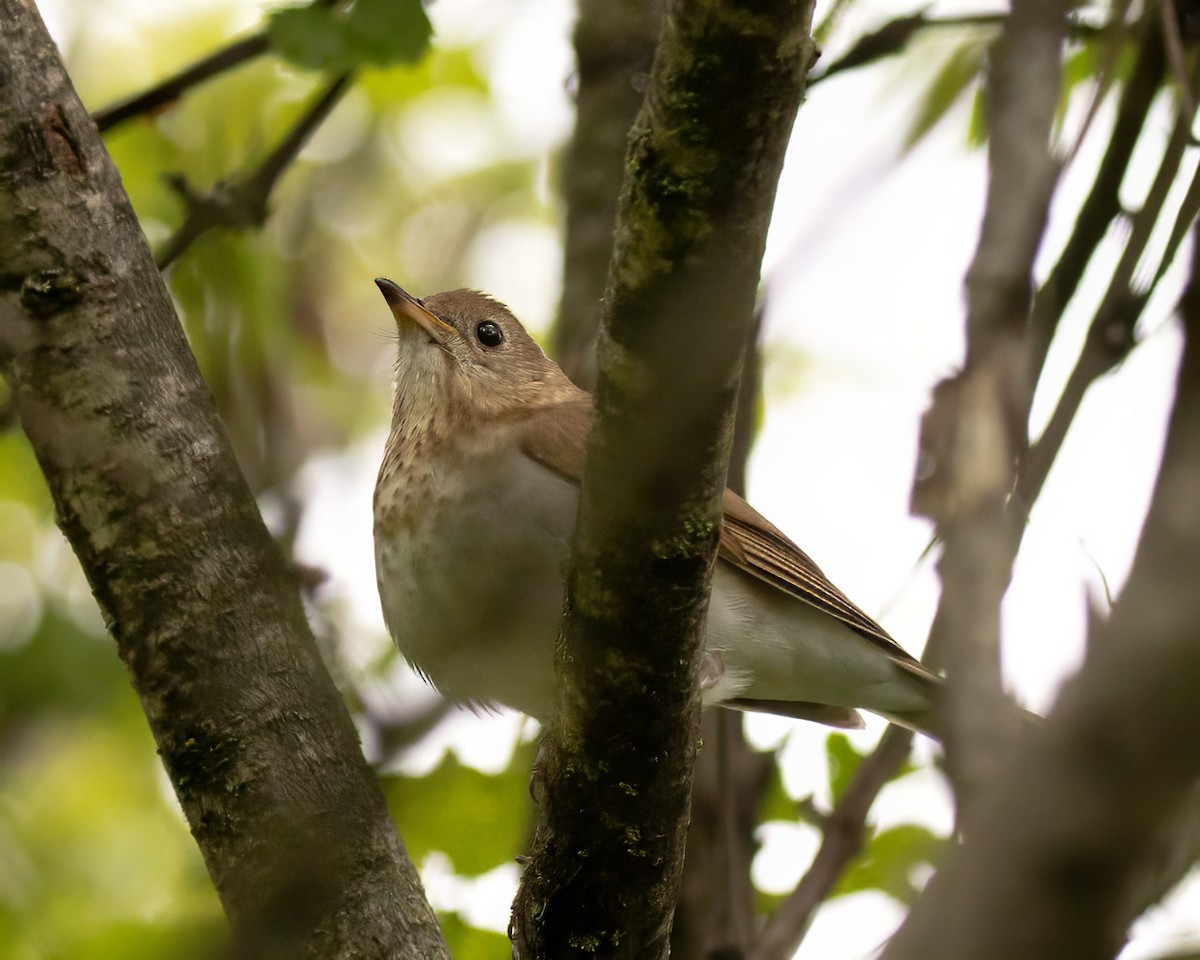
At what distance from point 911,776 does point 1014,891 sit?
435 centimetres

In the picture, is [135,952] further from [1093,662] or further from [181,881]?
[1093,662]

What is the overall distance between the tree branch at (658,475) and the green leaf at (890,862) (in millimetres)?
1844

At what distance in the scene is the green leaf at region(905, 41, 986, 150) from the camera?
4.54 meters

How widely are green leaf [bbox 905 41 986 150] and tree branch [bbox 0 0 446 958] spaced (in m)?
2.43

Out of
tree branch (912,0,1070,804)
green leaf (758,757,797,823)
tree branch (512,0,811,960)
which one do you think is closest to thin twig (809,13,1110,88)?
tree branch (912,0,1070,804)

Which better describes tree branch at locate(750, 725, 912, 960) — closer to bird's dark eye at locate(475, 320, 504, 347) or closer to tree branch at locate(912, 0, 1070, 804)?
tree branch at locate(912, 0, 1070, 804)

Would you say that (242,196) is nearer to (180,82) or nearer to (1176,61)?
(180,82)

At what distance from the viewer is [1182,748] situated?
3.23ft

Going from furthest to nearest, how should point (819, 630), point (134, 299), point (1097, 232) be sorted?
point (819, 630), point (1097, 232), point (134, 299)

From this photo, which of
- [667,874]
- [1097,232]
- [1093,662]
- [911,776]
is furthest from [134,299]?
[911,776]

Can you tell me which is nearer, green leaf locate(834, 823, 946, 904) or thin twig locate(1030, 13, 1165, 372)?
thin twig locate(1030, 13, 1165, 372)

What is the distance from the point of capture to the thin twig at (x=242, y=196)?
192 inches

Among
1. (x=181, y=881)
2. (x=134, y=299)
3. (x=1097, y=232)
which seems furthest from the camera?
(x=181, y=881)

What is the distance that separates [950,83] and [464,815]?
313cm
